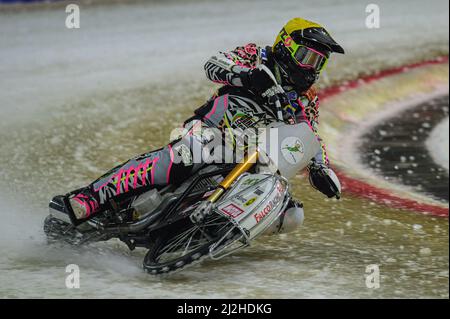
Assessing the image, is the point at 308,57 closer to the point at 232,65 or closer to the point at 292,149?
the point at 232,65

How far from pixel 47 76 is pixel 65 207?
22.1 ft

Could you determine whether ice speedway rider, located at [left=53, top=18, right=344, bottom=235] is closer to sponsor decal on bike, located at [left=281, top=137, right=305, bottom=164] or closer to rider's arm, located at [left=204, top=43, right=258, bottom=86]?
rider's arm, located at [left=204, top=43, right=258, bottom=86]

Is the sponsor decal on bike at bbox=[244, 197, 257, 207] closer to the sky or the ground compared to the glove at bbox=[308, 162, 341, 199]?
closer to the ground

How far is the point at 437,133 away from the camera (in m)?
11.6

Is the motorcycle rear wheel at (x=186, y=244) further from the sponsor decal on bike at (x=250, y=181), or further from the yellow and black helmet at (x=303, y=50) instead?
the yellow and black helmet at (x=303, y=50)

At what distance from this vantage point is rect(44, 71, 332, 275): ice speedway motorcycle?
202 inches

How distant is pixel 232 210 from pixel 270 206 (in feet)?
0.80

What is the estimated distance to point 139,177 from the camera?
5.50 meters

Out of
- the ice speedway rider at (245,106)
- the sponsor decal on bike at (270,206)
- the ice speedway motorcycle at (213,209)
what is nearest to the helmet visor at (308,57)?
the ice speedway rider at (245,106)

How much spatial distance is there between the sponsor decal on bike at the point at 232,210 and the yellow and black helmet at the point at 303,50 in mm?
1034

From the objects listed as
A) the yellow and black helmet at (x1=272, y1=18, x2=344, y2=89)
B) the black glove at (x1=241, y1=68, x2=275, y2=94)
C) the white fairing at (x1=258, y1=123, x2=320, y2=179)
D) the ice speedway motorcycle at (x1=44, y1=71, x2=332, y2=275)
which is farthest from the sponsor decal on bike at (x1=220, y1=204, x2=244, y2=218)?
the yellow and black helmet at (x1=272, y1=18, x2=344, y2=89)

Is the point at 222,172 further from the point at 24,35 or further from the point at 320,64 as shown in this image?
the point at 24,35
